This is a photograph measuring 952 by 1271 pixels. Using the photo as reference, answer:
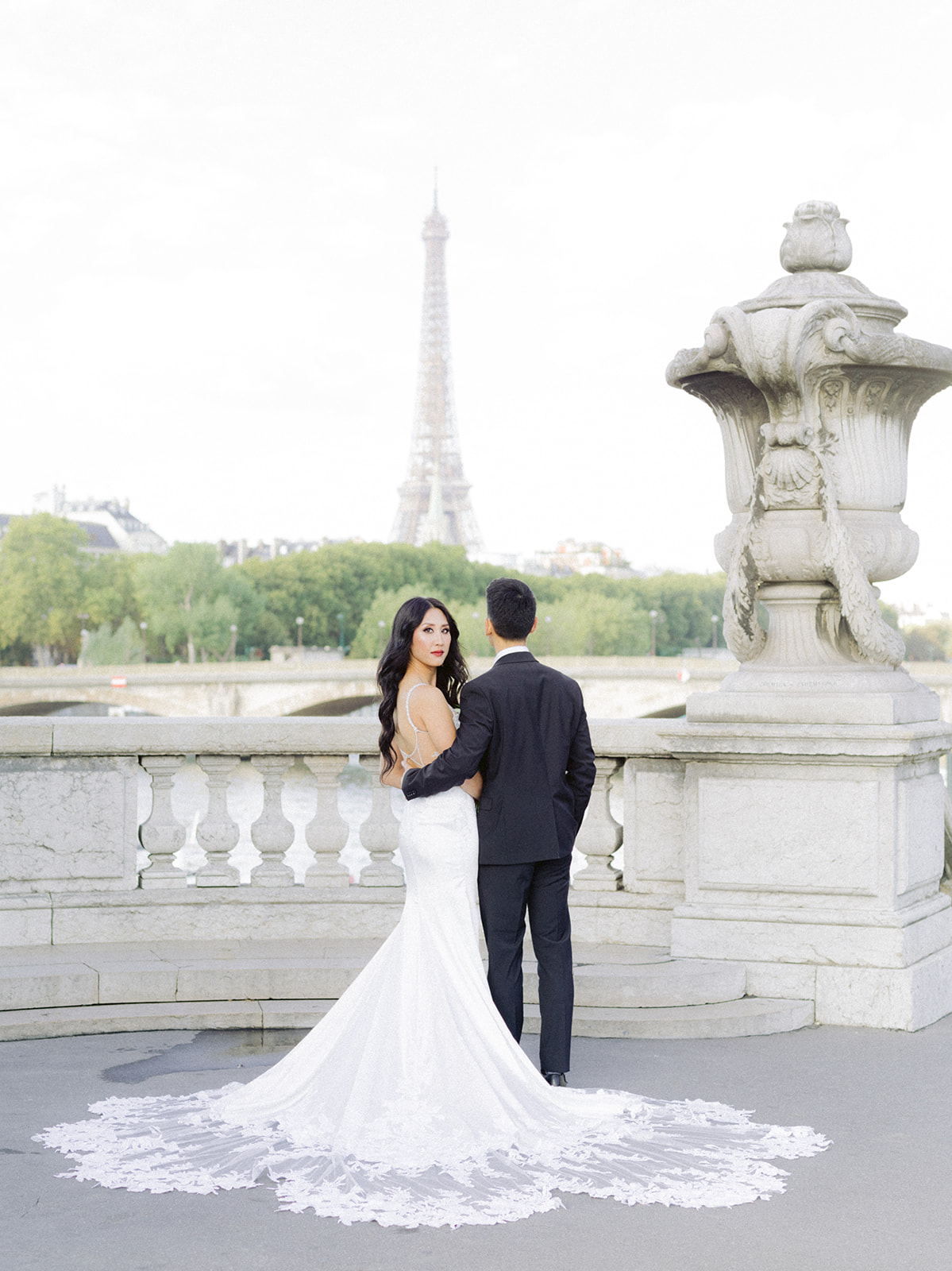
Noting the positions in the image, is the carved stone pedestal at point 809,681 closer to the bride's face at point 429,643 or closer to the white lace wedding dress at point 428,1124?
the bride's face at point 429,643

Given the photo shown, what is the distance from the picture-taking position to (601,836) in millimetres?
5969

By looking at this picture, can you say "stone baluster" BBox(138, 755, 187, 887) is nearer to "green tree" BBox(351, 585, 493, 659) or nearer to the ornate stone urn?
the ornate stone urn

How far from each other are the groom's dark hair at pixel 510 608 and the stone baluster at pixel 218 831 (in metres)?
1.84

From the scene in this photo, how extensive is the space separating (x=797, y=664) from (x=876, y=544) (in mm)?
528

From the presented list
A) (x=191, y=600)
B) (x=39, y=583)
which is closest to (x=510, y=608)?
(x=39, y=583)

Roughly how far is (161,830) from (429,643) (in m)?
1.96

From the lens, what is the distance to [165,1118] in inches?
159

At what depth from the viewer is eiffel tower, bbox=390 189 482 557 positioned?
121m

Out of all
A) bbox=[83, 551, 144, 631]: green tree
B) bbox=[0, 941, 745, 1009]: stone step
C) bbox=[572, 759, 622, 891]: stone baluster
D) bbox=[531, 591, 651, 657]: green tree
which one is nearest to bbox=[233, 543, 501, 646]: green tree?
bbox=[83, 551, 144, 631]: green tree

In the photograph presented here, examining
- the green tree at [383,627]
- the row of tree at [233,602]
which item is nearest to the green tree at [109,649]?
the row of tree at [233,602]

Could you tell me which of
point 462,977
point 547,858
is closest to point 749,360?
point 547,858

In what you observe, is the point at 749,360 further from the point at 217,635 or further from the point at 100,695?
the point at 217,635

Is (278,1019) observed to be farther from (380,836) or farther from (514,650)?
(514,650)

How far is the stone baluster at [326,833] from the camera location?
231 inches
